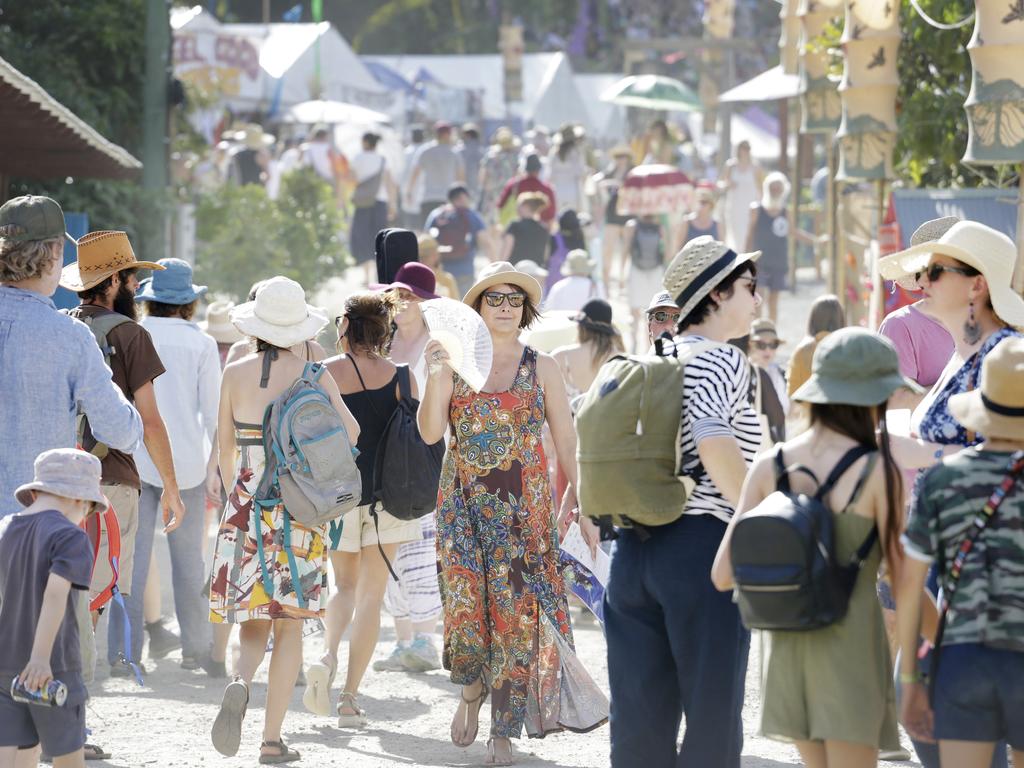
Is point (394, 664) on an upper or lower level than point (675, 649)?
lower

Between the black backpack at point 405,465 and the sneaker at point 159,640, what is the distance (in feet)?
6.02

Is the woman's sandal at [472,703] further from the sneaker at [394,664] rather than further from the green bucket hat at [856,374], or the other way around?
the green bucket hat at [856,374]

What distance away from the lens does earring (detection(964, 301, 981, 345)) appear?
16.2 feet

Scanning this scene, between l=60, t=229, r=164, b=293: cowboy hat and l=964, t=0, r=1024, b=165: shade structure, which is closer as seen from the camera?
l=60, t=229, r=164, b=293: cowboy hat

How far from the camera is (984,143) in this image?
30.2 feet

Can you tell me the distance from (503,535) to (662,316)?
58.4 inches

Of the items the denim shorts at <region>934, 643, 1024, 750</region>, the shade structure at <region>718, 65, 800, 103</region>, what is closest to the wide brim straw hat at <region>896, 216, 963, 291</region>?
the denim shorts at <region>934, 643, 1024, 750</region>

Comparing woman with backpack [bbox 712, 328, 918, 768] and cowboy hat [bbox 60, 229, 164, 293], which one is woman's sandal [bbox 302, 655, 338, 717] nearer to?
cowboy hat [bbox 60, 229, 164, 293]

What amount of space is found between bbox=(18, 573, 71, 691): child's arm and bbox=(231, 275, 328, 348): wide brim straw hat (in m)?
1.68

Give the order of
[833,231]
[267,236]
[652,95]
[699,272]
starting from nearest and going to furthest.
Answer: [699,272] → [833,231] → [267,236] → [652,95]

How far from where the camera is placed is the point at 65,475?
→ 4.93 m

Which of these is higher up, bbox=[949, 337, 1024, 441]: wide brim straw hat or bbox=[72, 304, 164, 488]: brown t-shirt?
bbox=[949, 337, 1024, 441]: wide brim straw hat

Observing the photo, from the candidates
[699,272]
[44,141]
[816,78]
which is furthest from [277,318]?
[816,78]

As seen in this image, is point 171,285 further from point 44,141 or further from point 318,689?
point 44,141
